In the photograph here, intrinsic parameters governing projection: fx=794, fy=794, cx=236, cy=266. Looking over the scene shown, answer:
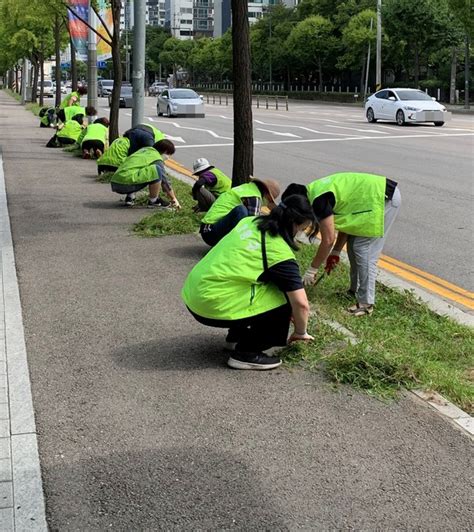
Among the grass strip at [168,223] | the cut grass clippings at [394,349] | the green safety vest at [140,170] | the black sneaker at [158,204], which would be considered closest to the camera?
the cut grass clippings at [394,349]

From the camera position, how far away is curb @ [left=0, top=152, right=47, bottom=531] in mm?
3350

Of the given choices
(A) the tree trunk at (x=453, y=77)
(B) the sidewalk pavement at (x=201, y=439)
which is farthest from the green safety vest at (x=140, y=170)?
(A) the tree trunk at (x=453, y=77)

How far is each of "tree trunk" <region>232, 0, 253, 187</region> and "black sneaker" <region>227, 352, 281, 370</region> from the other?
4492 millimetres

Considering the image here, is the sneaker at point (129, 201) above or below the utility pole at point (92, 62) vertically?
below

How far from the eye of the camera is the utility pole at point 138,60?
14.4 meters

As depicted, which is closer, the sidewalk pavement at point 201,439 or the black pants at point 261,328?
the sidewalk pavement at point 201,439

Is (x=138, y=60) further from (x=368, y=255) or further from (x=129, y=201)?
(x=368, y=255)

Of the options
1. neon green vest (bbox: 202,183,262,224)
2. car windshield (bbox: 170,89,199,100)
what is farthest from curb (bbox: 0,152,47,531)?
car windshield (bbox: 170,89,199,100)

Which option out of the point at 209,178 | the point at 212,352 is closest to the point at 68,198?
the point at 209,178

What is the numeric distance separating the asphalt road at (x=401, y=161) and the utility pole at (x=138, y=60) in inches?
85.8

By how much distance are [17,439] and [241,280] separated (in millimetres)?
1578

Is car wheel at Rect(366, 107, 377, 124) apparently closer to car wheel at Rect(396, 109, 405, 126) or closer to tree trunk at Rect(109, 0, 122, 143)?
car wheel at Rect(396, 109, 405, 126)

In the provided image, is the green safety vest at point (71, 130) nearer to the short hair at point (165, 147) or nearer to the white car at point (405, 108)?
the short hair at point (165, 147)

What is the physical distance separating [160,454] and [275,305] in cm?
135
